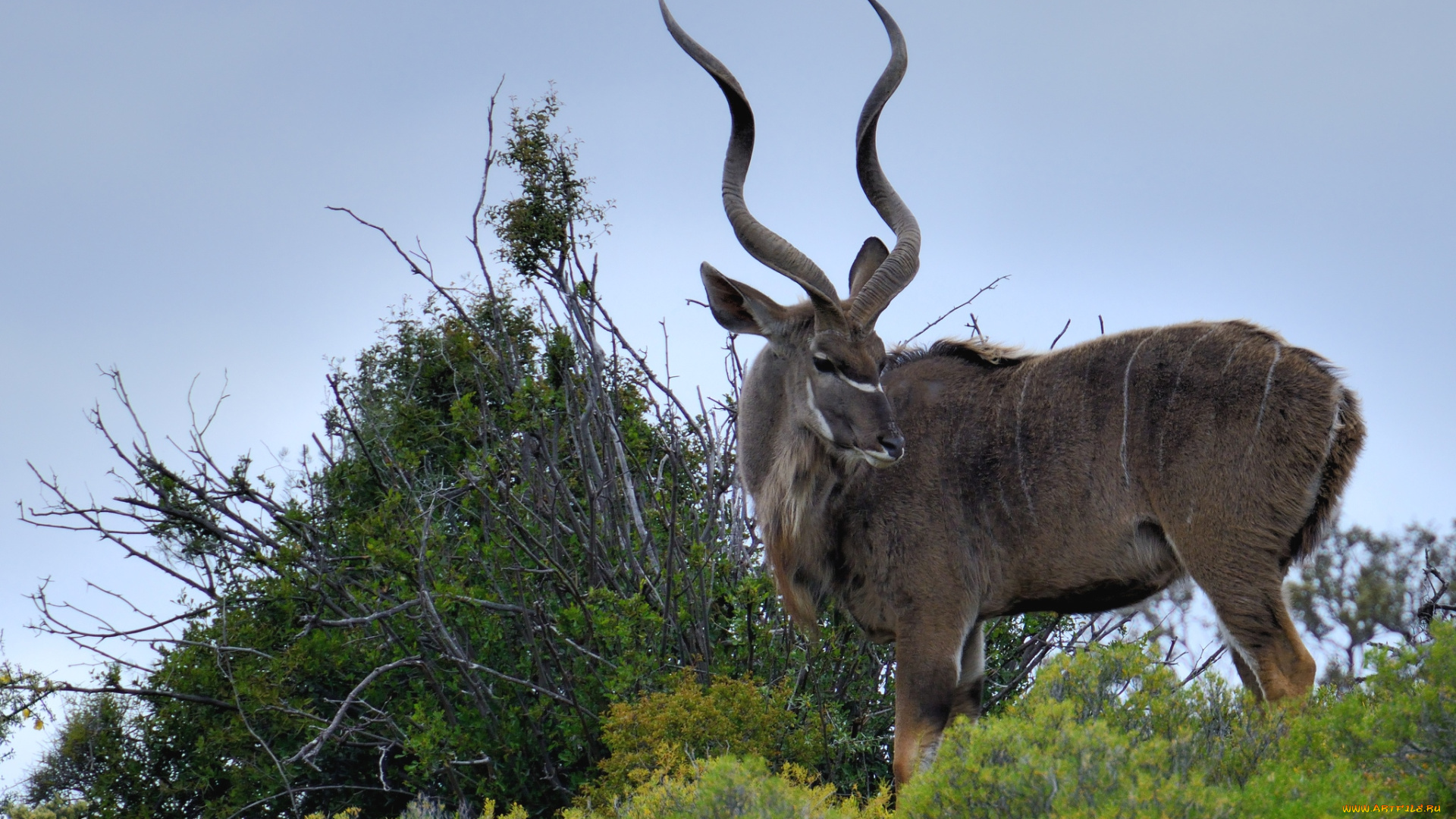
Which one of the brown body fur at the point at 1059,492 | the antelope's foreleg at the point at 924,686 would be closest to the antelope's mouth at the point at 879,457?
the brown body fur at the point at 1059,492

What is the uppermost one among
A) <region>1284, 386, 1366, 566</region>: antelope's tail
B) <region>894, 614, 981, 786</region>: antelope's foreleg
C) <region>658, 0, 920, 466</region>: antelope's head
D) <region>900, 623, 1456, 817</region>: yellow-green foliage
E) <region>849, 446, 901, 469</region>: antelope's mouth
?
<region>658, 0, 920, 466</region>: antelope's head

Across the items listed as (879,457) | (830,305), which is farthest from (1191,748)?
(830,305)

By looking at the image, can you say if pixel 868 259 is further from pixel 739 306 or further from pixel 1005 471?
pixel 1005 471

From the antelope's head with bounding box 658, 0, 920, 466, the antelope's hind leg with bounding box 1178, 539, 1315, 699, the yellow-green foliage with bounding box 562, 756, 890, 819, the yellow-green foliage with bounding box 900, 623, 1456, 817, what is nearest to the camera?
the yellow-green foliage with bounding box 900, 623, 1456, 817

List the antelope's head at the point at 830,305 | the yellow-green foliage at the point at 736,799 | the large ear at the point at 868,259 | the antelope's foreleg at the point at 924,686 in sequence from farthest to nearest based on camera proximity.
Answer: the large ear at the point at 868,259 < the antelope's head at the point at 830,305 < the antelope's foreleg at the point at 924,686 < the yellow-green foliage at the point at 736,799

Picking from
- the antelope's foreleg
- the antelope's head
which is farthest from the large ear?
the antelope's foreleg

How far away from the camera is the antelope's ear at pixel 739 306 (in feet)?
15.9

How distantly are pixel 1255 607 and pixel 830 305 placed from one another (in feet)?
5.72

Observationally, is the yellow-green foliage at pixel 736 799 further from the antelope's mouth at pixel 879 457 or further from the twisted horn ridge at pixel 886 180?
the twisted horn ridge at pixel 886 180

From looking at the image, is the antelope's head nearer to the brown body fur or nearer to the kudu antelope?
the kudu antelope

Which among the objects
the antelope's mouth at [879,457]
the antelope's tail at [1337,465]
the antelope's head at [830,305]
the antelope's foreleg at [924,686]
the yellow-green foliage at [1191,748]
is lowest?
the yellow-green foliage at [1191,748]

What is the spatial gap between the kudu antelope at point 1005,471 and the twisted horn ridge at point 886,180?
0.07ft

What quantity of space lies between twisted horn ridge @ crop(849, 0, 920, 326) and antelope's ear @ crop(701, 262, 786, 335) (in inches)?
18.5

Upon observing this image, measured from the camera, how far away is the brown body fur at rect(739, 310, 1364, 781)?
387cm
